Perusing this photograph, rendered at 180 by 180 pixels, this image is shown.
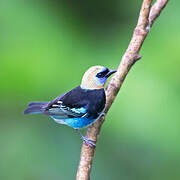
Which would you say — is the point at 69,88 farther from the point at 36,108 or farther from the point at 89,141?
the point at 89,141

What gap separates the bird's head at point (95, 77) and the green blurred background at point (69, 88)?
78 centimetres

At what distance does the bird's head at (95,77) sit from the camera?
98.3 inches

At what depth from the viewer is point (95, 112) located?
251 cm

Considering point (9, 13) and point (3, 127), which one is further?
point (9, 13)

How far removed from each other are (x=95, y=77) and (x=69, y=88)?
919 millimetres

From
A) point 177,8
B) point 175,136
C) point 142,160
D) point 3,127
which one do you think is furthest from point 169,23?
point 3,127

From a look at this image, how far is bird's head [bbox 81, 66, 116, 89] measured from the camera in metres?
2.50

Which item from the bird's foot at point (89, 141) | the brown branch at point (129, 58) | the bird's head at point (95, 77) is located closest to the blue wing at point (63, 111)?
the bird's head at point (95, 77)

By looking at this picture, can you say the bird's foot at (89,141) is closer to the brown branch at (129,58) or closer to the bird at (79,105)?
the brown branch at (129,58)

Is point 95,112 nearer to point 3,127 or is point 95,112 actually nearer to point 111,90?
point 111,90

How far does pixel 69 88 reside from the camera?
3.46 m

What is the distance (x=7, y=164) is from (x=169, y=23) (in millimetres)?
1931

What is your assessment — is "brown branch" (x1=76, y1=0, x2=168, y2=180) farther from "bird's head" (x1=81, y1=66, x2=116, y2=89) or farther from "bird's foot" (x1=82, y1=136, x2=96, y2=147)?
"bird's head" (x1=81, y1=66, x2=116, y2=89)

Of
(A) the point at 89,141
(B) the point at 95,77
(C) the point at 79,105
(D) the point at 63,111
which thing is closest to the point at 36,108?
(D) the point at 63,111
